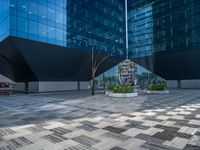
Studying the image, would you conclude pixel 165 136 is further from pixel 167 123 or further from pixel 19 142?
pixel 19 142

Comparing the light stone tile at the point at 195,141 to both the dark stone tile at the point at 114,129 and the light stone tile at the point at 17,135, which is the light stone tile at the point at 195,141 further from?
the light stone tile at the point at 17,135

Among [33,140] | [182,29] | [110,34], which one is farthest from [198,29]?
[33,140]

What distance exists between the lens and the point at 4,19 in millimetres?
27047

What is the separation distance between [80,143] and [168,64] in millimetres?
41423

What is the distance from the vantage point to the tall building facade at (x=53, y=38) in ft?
87.6

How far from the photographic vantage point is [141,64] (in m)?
49.8

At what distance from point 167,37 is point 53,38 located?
2968 centimetres

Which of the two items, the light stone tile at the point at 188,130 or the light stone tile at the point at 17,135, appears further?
the light stone tile at the point at 188,130

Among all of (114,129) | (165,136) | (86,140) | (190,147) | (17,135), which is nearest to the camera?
(190,147)

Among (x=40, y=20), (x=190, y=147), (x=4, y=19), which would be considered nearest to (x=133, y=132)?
(x=190, y=147)

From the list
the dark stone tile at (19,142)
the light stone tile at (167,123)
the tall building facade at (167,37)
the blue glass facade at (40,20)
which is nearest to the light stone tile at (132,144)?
the light stone tile at (167,123)

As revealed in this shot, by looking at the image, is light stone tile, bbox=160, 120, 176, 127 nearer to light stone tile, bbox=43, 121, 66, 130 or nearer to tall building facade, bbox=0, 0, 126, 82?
light stone tile, bbox=43, 121, 66, 130

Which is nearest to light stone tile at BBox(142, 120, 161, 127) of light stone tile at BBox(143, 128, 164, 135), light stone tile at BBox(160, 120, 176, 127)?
light stone tile at BBox(160, 120, 176, 127)

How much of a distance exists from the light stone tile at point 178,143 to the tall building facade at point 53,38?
88.1 feet
